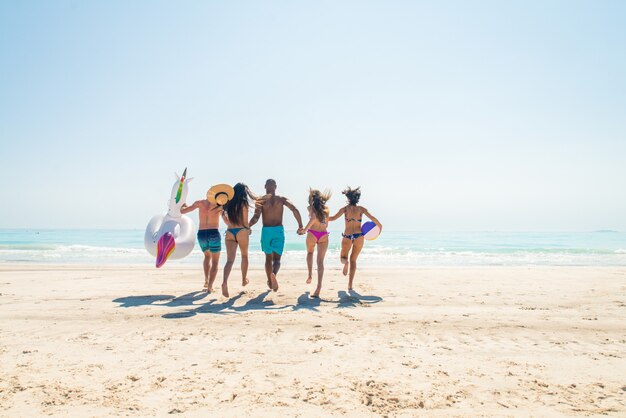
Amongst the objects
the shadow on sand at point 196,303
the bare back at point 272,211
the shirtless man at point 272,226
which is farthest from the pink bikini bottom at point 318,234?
the shadow on sand at point 196,303

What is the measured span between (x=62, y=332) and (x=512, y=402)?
5.11 metres

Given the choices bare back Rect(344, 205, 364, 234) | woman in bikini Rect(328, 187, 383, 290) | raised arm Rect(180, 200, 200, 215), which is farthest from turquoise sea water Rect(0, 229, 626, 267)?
raised arm Rect(180, 200, 200, 215)

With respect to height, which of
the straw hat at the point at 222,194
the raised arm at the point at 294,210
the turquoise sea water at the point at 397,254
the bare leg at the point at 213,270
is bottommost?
the turquoise sea water at the point at 397,254

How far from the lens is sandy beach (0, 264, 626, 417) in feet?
9.66

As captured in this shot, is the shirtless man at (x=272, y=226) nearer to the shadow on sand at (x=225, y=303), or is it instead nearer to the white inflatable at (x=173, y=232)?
the shadow on sand at (x=225, y=303)

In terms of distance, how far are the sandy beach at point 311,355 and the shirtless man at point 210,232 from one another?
0.85 metres

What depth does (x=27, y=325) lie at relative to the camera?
202 inches

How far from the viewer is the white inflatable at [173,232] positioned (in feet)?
26.1

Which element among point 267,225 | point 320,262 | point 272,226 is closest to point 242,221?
point 267,225

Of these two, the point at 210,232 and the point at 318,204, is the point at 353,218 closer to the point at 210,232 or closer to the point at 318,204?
the point at 318,204

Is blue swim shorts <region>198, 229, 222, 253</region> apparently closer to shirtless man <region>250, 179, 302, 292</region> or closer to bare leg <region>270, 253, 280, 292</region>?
shirtless man <region>250, 179, 302, 292</region>

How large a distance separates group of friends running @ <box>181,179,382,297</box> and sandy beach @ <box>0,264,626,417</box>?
0.72 meters

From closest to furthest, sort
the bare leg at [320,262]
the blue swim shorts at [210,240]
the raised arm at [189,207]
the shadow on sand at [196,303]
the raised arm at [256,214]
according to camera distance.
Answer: the shadow on sand at [196,303]
the bare leg at [320,262]
the raised arm at [256,214]
the blue swim shorts at [210,240]
the raised arm at [189,207]

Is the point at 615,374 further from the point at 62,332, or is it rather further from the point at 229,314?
the point at 62,332
